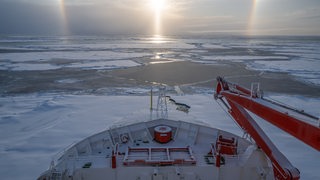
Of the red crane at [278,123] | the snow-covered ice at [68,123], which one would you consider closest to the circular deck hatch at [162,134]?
the red crane at [278,123]

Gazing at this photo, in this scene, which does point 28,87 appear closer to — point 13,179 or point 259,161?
point 13,179

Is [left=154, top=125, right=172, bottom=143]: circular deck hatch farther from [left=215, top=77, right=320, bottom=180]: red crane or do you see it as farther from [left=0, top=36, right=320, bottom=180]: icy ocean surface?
[left=0, top=36, right=320, bottom=180]: icy ocean surface

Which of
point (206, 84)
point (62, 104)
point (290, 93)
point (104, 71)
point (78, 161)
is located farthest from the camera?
point (104, 71)

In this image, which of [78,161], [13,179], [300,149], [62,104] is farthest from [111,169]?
[62,104]

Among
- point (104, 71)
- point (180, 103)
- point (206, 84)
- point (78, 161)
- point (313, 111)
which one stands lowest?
point (78, 161)

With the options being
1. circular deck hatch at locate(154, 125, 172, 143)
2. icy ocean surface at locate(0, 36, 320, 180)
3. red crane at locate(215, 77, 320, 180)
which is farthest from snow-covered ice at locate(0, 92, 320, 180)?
circular deck hatch at locate(154, 125, 172, 143)

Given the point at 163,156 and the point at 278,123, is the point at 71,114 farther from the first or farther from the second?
the point at 278,123

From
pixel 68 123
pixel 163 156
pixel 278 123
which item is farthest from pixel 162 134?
pixel 68 123

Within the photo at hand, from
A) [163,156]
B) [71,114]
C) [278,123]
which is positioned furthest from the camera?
[71,114]

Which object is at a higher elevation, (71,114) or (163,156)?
(71,114)
